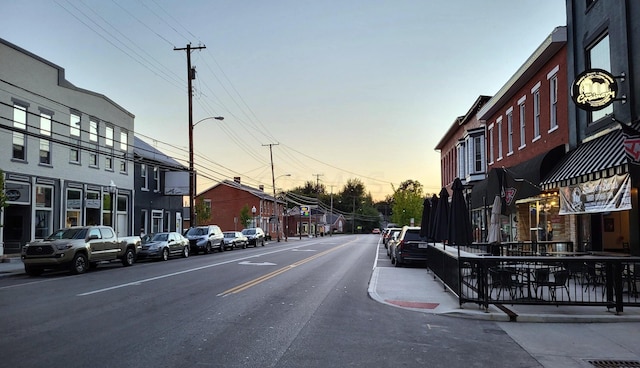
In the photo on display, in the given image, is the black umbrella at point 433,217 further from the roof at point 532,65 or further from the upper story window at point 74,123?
the upper story window at point 74,123

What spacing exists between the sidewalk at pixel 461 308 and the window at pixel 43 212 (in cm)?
1914

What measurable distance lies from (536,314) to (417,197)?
163ft

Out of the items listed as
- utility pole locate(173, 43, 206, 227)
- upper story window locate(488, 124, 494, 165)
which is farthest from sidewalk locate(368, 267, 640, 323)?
utility pole locate(173, 43, 206, 227)

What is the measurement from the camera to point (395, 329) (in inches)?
332

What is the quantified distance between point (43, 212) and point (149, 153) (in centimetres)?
1256

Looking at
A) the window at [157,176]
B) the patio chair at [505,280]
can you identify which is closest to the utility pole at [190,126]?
the window at [157,176]

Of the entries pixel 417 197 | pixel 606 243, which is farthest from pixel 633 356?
pixel 417 197

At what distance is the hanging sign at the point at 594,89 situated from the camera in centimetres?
1251

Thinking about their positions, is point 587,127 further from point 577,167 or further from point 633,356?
point 633,356

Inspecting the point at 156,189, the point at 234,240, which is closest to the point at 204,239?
the point at 234,240

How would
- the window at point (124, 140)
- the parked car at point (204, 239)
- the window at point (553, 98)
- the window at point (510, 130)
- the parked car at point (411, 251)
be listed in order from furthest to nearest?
the window at point (124, 140), the parked car at point (204, 239), the window at point (510, 130), the parked car at point (411, 251), the window at point (553, 98)

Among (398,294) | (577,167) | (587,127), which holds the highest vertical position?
(587,127)

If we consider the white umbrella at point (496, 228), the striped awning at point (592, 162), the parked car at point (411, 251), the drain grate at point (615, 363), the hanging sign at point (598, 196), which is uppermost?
the striped awning at point (592, 162)

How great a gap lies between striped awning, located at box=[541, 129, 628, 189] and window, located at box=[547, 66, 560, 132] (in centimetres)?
202
